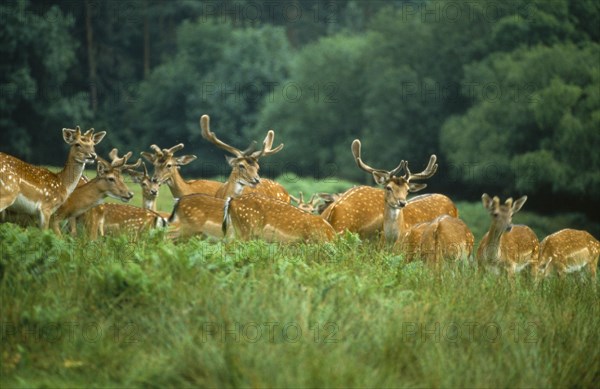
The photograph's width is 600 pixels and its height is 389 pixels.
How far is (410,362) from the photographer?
275 inches

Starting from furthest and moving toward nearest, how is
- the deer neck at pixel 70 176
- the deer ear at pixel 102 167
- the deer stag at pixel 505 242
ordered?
the deer ear at pixel 102 167 < the deer neck at pixel 70 176 < the deer stag at pixel 505 242

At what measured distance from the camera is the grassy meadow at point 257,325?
6.55 m

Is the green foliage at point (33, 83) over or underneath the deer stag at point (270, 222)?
underneath

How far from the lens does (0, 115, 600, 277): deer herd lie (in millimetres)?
10523

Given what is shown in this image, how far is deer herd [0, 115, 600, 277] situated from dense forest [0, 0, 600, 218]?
19555mm

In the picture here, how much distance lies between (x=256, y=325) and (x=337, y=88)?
138 feet

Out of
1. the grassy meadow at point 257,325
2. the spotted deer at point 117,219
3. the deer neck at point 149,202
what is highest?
the grassy meadow at point 257,325

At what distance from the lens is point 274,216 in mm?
11078

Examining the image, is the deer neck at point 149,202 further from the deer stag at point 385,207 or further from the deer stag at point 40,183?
the deer stag at point 385,207

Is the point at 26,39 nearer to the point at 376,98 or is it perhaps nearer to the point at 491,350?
the point at 376,98

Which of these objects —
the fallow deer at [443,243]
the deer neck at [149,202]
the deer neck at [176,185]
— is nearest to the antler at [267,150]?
the deer neck at [176,185]

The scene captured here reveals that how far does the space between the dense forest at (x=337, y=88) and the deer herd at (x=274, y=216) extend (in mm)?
19555

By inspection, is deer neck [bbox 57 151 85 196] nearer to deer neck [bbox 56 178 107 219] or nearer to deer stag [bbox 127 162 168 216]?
deer neck [bbox 56 178 107 219]

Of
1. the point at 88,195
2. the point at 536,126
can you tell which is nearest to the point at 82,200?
the point at 88,195
